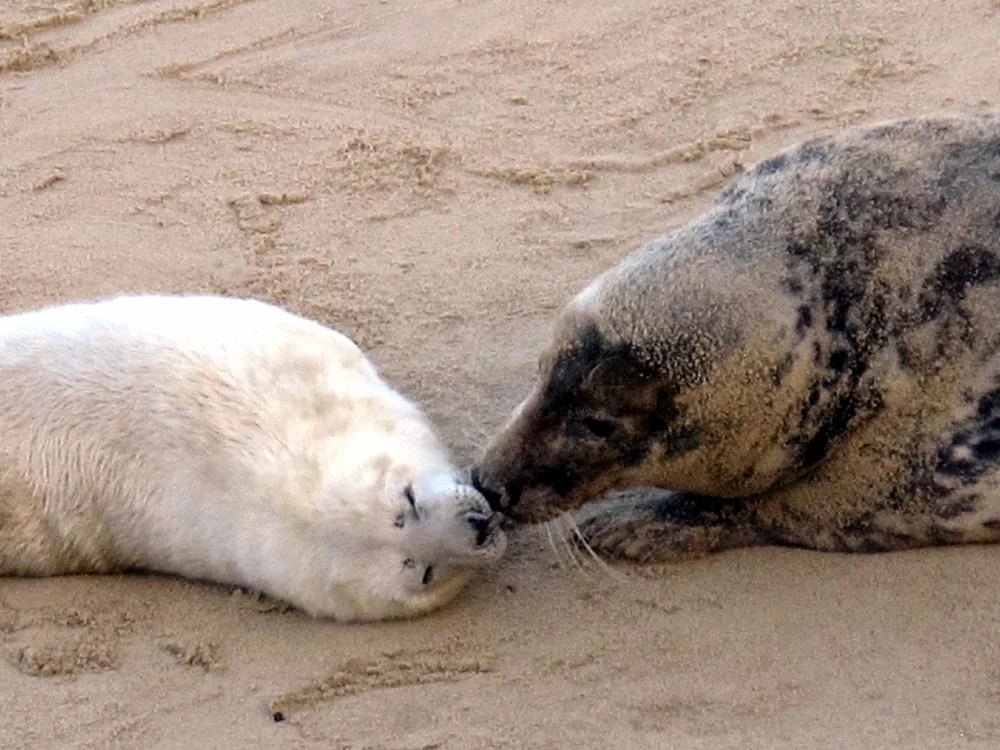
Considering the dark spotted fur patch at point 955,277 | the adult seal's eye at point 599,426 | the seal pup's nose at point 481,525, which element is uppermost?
the dark spotted fur patch at point 955,277

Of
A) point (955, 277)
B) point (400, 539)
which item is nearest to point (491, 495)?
point (400, 539)

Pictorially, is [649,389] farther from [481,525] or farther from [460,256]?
[460,256]

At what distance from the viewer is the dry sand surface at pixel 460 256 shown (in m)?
3.72

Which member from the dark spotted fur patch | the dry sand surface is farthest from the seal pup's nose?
the dark spotted fur patch

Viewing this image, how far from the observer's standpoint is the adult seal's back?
3844mm

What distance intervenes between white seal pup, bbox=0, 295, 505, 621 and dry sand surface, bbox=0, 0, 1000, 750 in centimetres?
12

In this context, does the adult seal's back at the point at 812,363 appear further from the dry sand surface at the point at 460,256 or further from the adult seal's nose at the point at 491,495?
the dry sand surface at the point at 460,256

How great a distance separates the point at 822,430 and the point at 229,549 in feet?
5.36

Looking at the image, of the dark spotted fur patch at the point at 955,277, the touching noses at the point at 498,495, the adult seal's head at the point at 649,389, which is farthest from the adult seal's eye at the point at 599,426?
the dark spotted fur patch at the point at 955,277

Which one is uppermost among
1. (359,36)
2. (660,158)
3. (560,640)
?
(359,36)

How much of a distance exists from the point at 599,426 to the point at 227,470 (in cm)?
103

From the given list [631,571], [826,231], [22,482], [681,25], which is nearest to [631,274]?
[826,231]

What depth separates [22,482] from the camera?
13.7 feet

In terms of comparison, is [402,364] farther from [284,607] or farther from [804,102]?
[804,102]
